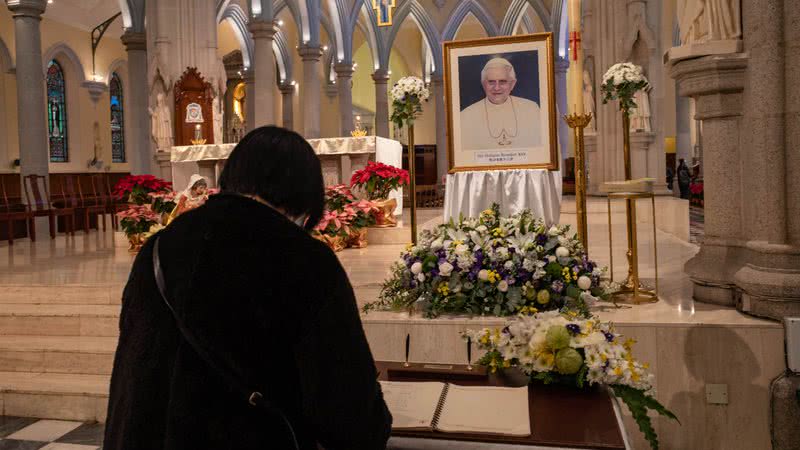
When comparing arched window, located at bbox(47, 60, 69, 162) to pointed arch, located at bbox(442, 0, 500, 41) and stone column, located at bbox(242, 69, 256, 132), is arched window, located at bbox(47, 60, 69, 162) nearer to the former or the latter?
stone column, located at bbox(242, 69, 256, 132)

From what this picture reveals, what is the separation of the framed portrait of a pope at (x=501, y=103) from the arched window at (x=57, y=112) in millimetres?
20381

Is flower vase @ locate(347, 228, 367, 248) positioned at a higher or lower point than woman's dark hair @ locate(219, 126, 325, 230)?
lower

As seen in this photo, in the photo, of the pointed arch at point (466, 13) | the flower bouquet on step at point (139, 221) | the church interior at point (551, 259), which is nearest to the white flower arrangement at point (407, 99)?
the church interior at point (551, 259)

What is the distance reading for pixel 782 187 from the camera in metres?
3.36

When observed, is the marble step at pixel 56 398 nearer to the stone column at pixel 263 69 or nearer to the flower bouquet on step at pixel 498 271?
the flower bouquet on step at pixel 498 271

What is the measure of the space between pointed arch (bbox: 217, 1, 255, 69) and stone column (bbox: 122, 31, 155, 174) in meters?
6.65

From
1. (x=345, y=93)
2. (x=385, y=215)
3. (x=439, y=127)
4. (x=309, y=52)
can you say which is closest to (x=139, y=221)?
(x=385, y=215)

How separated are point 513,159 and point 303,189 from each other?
3.86 m

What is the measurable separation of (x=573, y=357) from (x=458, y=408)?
0.38m

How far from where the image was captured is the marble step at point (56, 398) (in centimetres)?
404

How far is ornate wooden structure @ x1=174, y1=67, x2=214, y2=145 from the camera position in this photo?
11570 mm

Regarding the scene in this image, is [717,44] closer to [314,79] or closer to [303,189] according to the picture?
[303,189]

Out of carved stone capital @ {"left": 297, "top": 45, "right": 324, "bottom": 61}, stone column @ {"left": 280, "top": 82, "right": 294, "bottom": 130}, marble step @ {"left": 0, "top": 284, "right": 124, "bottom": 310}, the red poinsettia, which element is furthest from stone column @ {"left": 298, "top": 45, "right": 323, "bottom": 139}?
marble step @ {"left": 0, "top": 284, "right": 124, "bottom": 310}

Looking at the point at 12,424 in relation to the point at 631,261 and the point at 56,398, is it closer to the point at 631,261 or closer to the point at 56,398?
the point at 56,398
